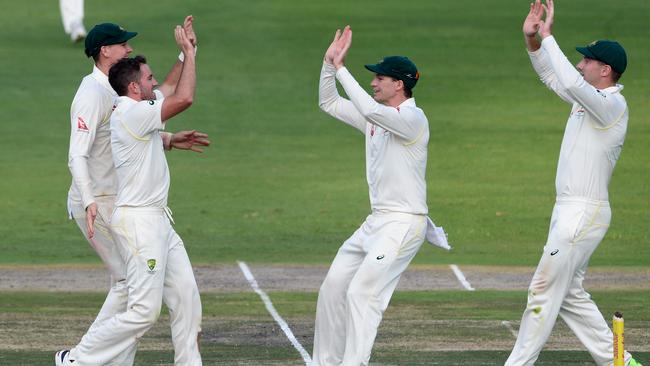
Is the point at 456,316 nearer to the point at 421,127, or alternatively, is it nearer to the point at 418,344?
the point at 418,344

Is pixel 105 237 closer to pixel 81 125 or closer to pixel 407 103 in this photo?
pixel 81 125

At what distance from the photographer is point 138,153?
10188 mm

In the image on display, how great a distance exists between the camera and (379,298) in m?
10.4

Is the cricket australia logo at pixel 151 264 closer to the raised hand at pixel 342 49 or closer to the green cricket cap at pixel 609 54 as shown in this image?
the raised hand at pixel 342 49

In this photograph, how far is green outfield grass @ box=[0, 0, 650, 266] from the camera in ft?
70.7

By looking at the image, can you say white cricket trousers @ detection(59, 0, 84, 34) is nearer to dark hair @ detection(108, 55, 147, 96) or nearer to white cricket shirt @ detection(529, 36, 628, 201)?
dark hair @ detection(108, 55, 147, 96)

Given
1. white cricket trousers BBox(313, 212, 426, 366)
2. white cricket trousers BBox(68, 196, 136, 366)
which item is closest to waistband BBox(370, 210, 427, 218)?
white cricket trousers BBox(313, 212, 426, 366)

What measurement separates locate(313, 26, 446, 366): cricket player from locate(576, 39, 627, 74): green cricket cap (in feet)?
4.31

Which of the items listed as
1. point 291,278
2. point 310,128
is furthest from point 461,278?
point 310,128

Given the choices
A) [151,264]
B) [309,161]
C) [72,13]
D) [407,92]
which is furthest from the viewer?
[72,13]

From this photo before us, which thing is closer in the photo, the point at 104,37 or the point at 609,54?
the point at 609,54

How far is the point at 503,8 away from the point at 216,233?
20.0 meters

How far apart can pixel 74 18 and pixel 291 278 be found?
19547mm

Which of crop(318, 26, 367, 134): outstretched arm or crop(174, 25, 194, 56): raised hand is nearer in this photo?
crop(174, 25, 194, 56): raised hand
